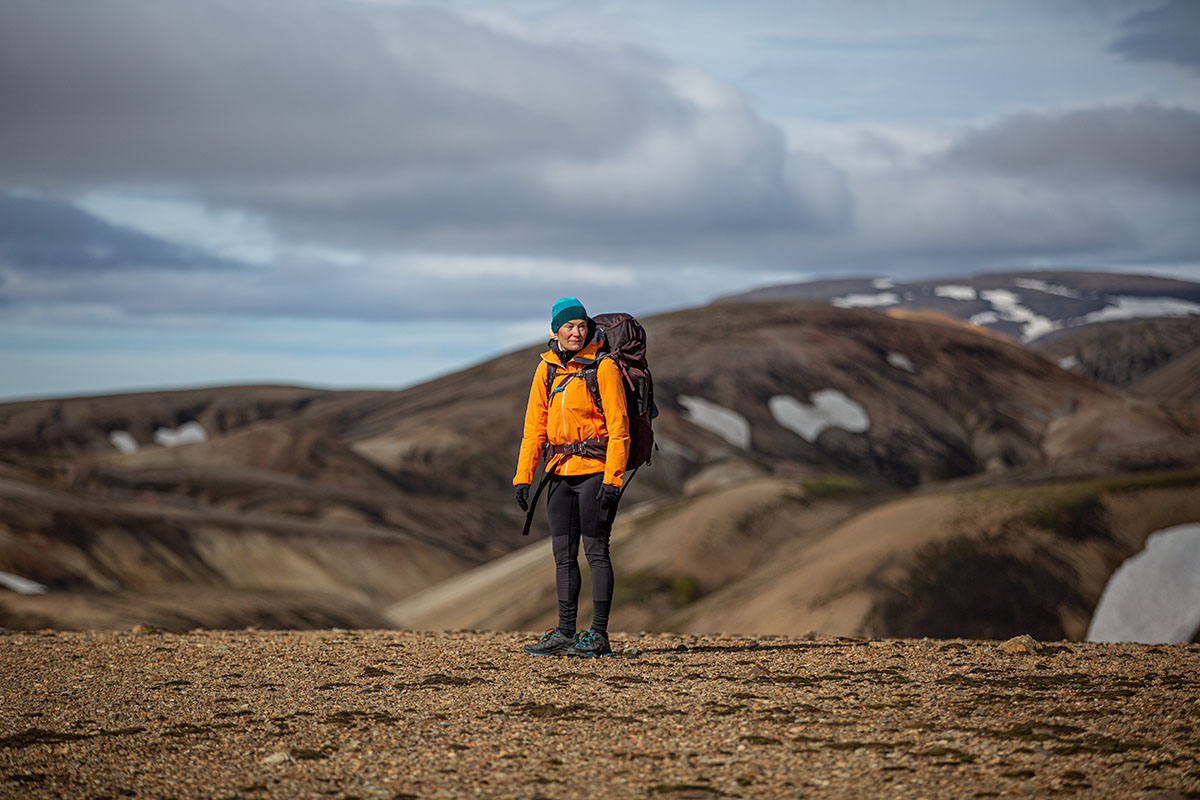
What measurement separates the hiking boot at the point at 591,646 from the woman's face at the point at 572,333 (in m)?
2.77

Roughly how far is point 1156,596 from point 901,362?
91.7 m

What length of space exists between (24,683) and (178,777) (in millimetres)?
3862

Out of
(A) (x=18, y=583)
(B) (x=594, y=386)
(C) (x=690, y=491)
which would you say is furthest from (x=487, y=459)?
(B) (x=594, y=386)

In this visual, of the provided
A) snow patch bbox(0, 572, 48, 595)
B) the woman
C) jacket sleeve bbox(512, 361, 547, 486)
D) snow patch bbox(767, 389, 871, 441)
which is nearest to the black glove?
the woman

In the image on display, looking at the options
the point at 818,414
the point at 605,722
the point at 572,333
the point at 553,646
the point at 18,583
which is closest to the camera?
the point at 605,722

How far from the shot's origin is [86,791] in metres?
6.53

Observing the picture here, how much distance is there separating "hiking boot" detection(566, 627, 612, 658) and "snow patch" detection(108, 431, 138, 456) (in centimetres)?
14627

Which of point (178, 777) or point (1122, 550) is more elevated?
point (178, 777)

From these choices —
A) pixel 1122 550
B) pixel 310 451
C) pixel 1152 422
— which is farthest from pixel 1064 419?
pixel 1122 550

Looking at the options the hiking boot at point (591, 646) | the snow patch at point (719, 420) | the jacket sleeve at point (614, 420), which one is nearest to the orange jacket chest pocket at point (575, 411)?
the jacket sleeve at point (614, 420)

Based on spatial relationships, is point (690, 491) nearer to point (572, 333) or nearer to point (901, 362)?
point (901, 362)

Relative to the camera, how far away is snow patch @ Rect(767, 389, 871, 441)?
342 ft

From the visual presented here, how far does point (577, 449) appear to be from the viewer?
10.3m

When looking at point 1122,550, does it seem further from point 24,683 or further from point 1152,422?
point 1152,422
